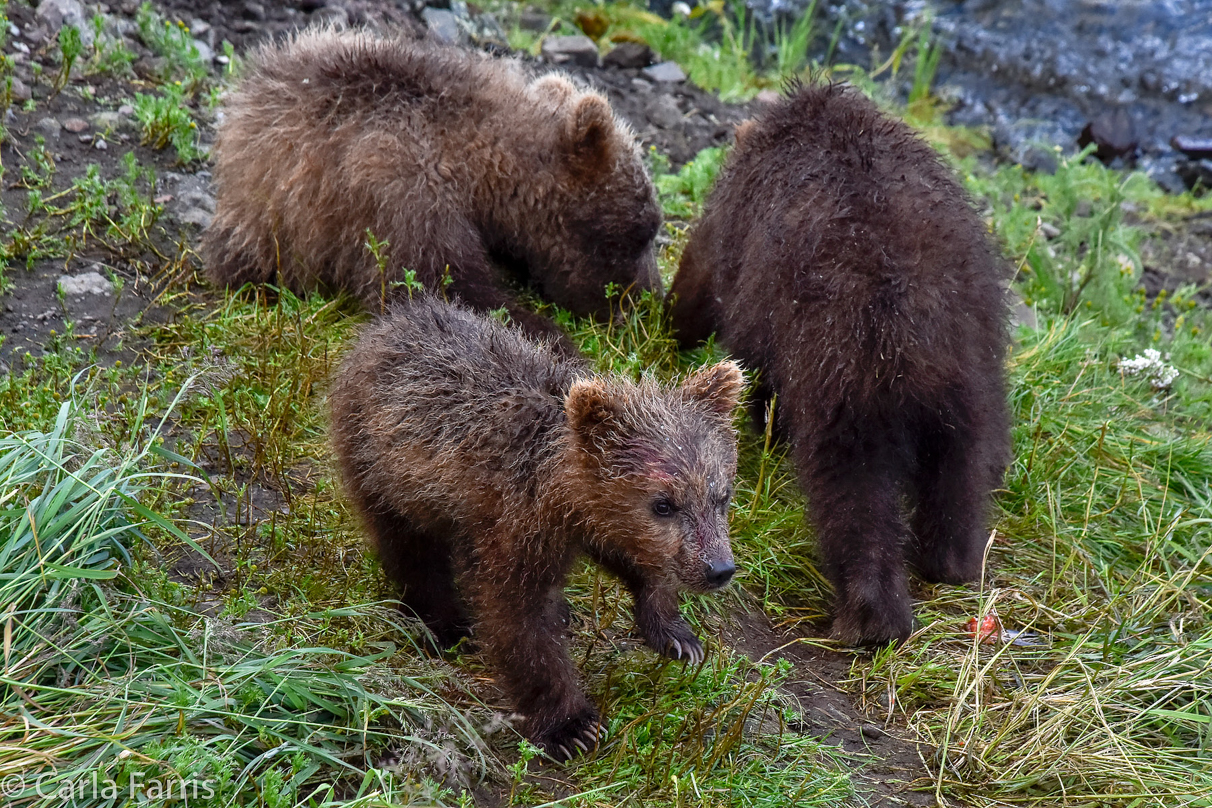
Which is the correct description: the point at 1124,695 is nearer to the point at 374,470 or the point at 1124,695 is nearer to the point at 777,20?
the point at 374,470

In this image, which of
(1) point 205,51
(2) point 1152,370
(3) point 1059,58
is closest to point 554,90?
(1) point 205,51

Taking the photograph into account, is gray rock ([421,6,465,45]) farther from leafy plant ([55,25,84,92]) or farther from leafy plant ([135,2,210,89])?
leafy plant ([55,25,84,92])

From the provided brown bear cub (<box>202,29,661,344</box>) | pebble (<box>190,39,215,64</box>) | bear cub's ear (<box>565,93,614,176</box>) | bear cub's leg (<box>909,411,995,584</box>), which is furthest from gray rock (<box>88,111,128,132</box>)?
bear cub's leg (<box>909,411,995,584</box>)

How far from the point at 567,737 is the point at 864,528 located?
1.51 meters

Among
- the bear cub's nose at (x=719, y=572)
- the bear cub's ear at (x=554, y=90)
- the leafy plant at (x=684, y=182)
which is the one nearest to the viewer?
the bear cub's nose at (x=719, y=572)

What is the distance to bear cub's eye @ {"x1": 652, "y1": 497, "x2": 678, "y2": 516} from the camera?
12.6 ft

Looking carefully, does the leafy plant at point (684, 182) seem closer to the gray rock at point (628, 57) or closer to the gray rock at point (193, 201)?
the gray rock at point (628, 57)

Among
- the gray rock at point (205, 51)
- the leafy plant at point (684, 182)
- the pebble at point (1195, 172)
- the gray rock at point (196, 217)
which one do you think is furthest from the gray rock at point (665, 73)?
the pebble at point (1195, 172)

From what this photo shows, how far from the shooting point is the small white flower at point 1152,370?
6.94 m

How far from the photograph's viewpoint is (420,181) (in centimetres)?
589

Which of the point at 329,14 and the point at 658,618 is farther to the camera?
the point at 329,14

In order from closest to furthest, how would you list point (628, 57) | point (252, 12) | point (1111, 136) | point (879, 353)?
point (879, 353), point (252, 12), point (628, 57), point (1111, 136)

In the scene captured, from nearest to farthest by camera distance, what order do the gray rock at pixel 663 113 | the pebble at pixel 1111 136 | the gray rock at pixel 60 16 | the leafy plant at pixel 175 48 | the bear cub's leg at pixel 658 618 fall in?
1. the bear cub's leg at pixel 658 618
2. the gray rock at pixel 60 16
3. the leafy plant at pixel 175 48
4. the gray rock at pixel 663 113
5. the pebble at pixel 1111 136

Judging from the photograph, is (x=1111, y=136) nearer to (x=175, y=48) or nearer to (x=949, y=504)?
(x=949, y=504)
